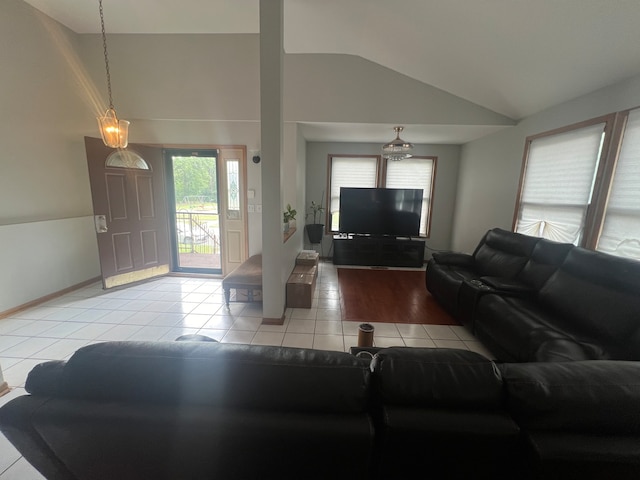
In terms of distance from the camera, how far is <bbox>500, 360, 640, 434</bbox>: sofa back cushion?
76cm

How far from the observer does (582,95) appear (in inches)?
103

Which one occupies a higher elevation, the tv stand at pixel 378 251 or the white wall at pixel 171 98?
the white wall at pixel 171 98

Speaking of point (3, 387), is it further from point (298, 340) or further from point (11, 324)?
point (298, 340)

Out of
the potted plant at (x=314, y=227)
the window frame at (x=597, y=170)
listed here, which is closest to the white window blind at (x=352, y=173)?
the potted plant at (x=314, y=227)

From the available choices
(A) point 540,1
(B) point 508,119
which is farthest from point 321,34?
(B) point 508,119

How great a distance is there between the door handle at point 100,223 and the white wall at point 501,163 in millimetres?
5763

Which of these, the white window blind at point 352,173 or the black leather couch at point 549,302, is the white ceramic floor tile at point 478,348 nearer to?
the black leather couch at point 549,302

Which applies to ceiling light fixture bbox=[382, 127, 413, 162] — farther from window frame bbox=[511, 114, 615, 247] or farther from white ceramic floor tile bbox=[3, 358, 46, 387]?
white ceramic floor tile bbox=[3, 358, 46, 387]

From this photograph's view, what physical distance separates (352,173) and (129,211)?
3.98 metres

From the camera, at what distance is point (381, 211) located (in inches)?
195

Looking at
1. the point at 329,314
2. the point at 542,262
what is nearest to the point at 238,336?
the point at 329,314

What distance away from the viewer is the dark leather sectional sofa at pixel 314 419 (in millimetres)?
739

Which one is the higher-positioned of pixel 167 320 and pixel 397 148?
pixel 397 148

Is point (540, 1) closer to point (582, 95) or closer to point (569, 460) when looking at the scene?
point (582, 95)
